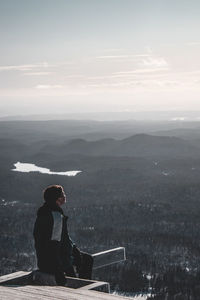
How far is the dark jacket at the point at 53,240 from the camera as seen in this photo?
11328 millimetres

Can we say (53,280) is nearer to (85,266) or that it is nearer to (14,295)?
(85,266)

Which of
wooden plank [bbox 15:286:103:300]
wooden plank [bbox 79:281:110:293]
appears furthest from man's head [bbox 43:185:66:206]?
wooden plank [bbox 79:281:110:293]

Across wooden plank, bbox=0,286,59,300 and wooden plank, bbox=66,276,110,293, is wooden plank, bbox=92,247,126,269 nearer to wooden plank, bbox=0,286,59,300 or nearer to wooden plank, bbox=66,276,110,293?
wooden plank, bbox=66,276,110,293

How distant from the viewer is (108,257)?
11391 millimetres

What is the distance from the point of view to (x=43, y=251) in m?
11.4

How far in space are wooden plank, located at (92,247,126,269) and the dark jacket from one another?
0.64 m

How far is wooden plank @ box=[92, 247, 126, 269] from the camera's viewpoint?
11273mm

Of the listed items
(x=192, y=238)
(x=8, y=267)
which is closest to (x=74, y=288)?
(x=8, y=267)

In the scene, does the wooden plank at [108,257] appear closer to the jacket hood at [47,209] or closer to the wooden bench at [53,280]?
the wooden bench at [53,280]

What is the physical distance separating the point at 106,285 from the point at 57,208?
282 centimetres

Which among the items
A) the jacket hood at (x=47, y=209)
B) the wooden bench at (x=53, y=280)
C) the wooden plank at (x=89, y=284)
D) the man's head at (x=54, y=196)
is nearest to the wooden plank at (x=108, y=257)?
the wooden bench at (x=53, y=280)

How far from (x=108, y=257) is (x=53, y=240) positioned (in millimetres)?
1335

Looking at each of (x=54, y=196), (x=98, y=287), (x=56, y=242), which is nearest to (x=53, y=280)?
(x=56, y=242)

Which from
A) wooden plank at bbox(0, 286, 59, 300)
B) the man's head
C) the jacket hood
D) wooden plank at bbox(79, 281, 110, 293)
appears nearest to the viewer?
wooden plank at bbox(0, 286, 59, 300)
